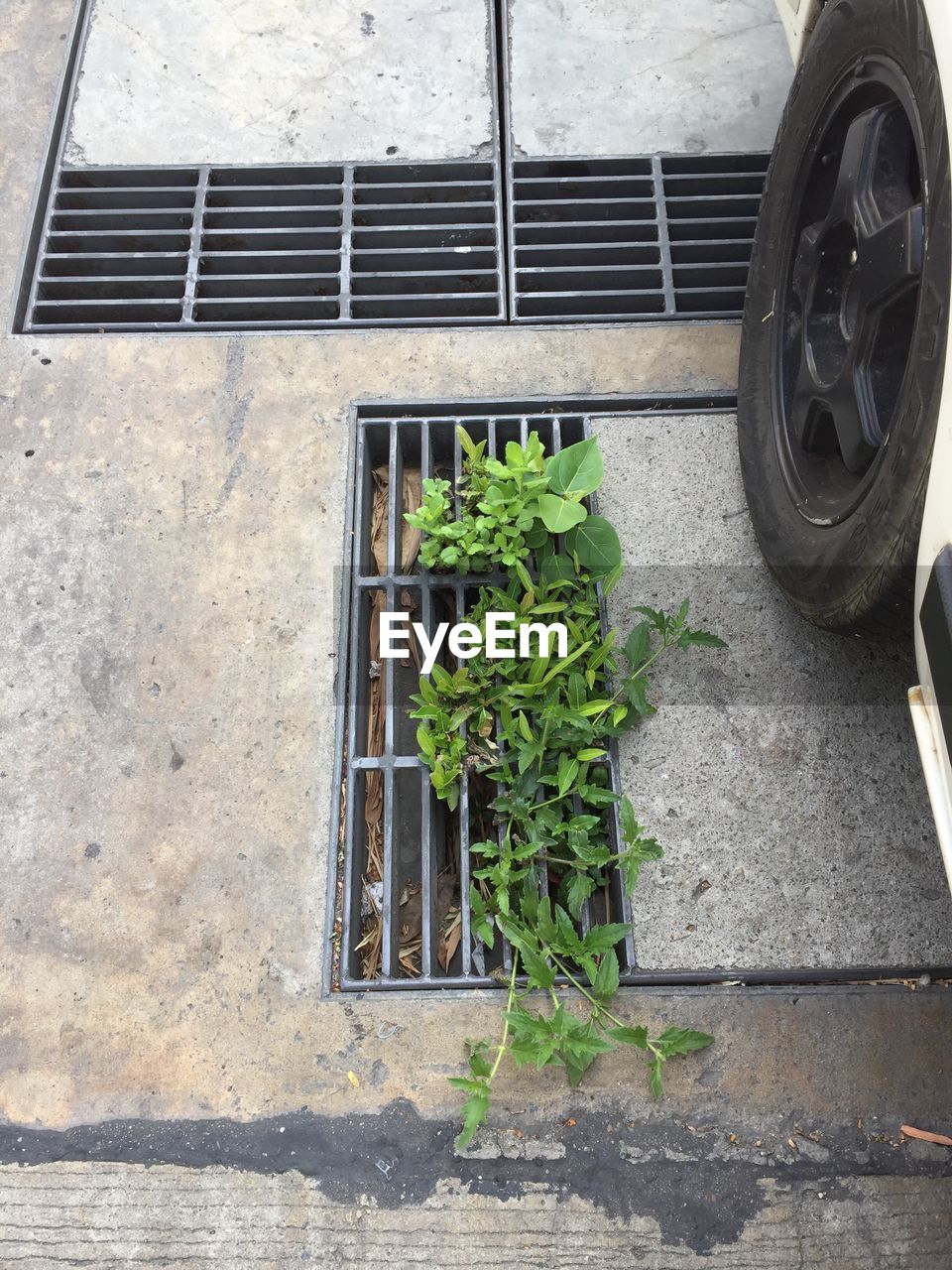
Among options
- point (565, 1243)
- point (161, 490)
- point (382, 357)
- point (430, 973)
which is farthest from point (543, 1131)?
point (382, 357)

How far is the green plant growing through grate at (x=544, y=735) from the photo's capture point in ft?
6.22

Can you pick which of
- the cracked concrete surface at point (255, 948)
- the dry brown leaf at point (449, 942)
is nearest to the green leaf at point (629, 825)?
the cracked concrete surface at point (255, 948)

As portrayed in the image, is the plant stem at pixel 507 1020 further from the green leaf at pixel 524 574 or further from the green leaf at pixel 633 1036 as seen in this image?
the green leaf at pixel 524 574

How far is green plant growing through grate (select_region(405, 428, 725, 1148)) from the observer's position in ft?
6.22

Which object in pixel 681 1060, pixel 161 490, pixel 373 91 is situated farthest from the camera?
pixel 373 91

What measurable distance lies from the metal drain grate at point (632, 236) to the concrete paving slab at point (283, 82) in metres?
0.27

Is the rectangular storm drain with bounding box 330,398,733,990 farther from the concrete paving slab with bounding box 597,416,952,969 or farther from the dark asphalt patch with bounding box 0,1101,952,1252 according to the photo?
the dark asphalt patch with bounding box 0,1101,952,1252

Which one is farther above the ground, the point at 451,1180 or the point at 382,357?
the point at 382,357

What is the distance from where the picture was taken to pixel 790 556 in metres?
2.03

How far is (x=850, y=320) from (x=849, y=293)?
0.06 metres

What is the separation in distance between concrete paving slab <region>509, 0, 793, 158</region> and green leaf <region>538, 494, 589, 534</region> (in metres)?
1.25

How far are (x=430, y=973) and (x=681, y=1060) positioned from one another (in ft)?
1.72

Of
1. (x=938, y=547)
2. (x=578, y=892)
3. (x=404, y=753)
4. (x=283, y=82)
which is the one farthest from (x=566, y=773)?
(x=283, y=82)

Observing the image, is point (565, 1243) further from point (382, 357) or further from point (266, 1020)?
point (382, 357)
